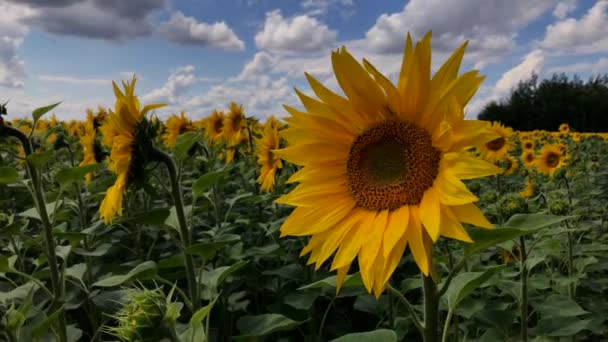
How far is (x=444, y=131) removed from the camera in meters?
1.42

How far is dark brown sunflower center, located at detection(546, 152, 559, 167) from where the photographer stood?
24.0ft

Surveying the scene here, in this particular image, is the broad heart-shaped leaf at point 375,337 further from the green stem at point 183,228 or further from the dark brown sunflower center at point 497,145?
the dark brown sunflower center at point 497,145

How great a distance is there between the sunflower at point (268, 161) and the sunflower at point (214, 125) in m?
1.76

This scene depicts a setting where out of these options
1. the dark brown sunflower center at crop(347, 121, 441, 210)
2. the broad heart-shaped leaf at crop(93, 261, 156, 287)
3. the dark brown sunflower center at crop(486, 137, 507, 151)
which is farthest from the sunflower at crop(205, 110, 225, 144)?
the dark brown sunflower center at crop(347, 121, 441, 210)

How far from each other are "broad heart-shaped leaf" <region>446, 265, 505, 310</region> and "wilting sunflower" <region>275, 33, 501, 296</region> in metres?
0.17

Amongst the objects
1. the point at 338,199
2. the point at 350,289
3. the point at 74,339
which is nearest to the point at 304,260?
the point at 350,289

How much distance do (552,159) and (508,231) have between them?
21.8 feet

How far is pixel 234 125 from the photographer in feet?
21.4

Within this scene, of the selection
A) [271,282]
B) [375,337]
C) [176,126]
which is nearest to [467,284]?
[375,337]

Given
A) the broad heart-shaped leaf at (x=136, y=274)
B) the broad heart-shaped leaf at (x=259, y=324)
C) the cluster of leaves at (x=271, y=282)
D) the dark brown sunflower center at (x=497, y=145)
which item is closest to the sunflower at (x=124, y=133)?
the cluster of leaves at (x=271, y=282)

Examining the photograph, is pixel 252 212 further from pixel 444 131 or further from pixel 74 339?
pixel 444 131

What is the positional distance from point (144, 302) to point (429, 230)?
0.76 m

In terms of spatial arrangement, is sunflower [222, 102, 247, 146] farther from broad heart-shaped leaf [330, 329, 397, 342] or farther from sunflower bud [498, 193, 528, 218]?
broad heart-shaped leaf [330, 329, 397, 342]

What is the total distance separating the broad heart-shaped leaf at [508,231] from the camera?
139 centimetres
